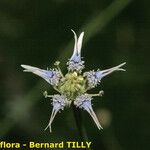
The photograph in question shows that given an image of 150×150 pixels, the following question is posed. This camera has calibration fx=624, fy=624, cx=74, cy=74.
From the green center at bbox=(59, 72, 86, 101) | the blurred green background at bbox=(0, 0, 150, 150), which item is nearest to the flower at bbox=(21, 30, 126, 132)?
the green center at bbox=(59, 72, 86, 101)

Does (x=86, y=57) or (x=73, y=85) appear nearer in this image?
(x=73, y=85)

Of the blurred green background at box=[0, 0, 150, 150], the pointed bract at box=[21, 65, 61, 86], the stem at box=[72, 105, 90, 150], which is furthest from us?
the blurred green background at box=[0, 0, 150, 150]

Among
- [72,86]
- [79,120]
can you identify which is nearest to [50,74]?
[72,86]

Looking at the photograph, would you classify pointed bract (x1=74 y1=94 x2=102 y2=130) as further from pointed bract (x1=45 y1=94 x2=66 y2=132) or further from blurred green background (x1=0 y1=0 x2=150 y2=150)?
blurred green background (x1=0 y1=0 x2=150 y2=150)

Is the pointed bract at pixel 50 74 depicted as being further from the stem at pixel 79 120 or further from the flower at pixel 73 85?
the stem at pixel 79 120

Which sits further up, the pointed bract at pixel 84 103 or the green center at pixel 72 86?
the green center at pixel 72 86

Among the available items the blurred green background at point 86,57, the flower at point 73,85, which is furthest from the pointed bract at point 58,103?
the blurred green background at point 86,57

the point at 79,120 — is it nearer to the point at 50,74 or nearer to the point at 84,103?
the point at 84,103

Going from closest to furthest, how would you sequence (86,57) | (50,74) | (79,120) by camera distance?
1. (79,120)
2. (50,74)
3. (86,57)

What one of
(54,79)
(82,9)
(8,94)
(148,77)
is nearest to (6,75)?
(8,94)
